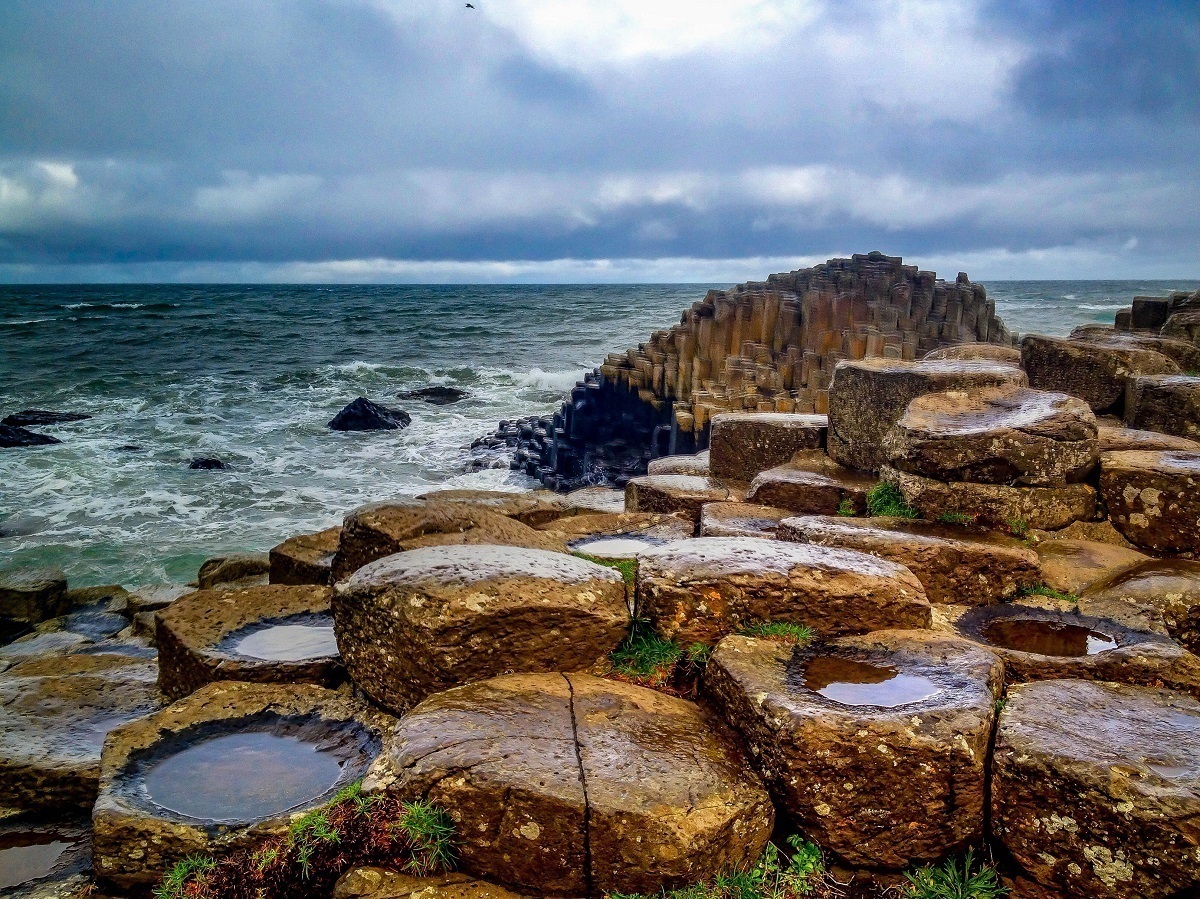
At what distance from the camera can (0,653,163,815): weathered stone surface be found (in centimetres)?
425

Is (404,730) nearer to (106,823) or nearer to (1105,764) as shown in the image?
(106,823)

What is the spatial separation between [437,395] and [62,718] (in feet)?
75.3

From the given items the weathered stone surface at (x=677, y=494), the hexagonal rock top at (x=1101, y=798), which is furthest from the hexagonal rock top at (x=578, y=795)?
the weathered stone surface at (x=677, y=494)

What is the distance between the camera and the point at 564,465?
1675cm

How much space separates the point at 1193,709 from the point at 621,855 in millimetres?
2291

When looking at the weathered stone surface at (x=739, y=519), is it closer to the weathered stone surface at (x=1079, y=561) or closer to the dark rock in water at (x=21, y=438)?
the weathered stone surface at (x=1079, y=561)

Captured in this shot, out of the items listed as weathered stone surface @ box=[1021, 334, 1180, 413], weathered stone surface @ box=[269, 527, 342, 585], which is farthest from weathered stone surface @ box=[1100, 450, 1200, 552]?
weathered stone surface @ box=[269, 527, 342, 585]

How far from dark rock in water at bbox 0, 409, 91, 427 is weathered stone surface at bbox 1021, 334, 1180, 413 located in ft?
76.7

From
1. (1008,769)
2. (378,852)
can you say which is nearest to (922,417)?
(1008,769)

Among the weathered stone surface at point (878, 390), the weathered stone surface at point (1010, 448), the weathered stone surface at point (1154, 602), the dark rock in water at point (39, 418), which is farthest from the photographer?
the dark rock in water at point (39, 418)

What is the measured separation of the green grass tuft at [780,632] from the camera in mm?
3688

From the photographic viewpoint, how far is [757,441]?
25.3 ft

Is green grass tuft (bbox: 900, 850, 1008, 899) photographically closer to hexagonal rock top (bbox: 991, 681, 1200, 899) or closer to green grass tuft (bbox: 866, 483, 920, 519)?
hexagonal rock top (bbox: 991, 681, 1200, 899)

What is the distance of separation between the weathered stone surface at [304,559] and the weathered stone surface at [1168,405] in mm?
6614
